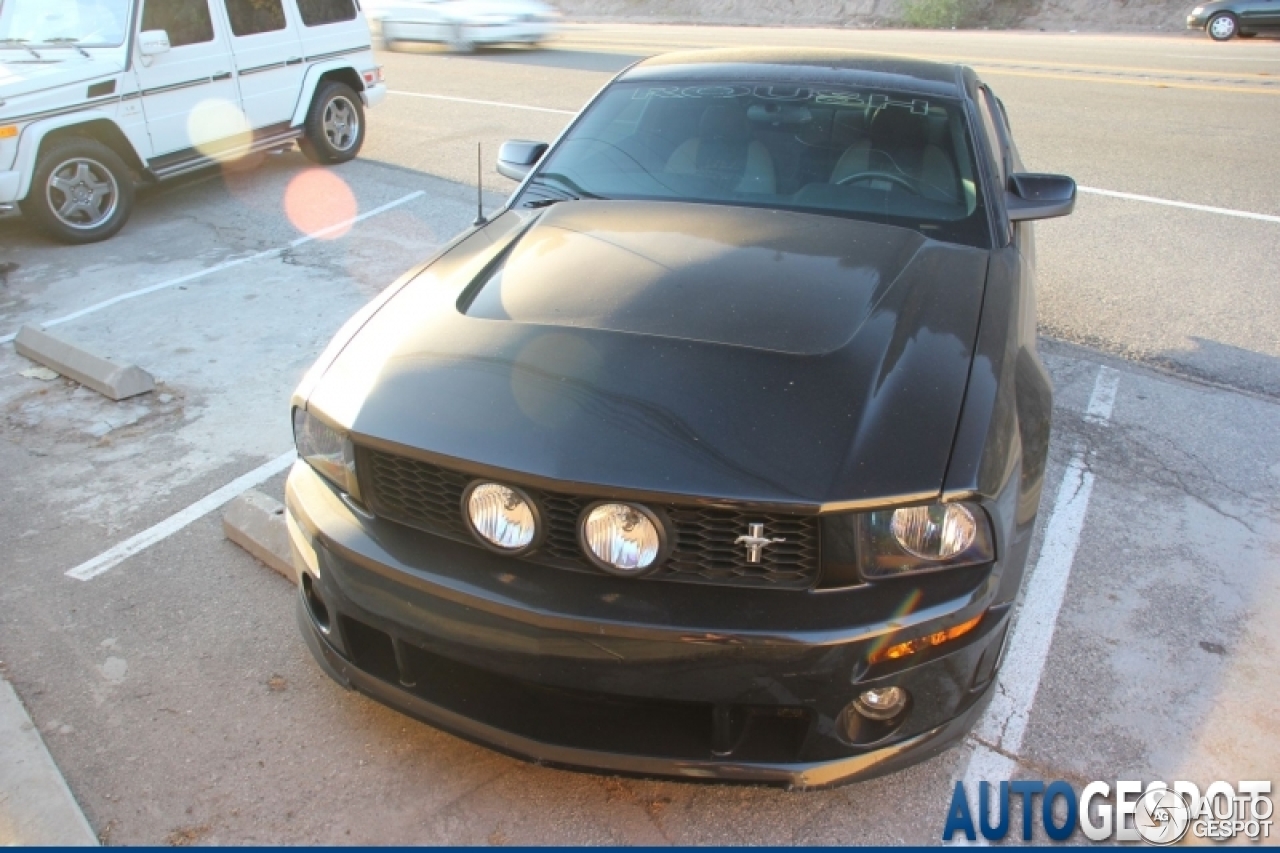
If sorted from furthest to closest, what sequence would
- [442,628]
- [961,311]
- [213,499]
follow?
[213,499] → [961,311] → [442,628]

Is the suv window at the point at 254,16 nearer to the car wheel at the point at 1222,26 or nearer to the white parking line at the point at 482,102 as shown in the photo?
the white parking line at the point at 482,102

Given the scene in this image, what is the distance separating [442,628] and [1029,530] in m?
1.40

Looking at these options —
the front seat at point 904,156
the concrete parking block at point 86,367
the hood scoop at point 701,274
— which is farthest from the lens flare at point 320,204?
the front seat at point 904,156

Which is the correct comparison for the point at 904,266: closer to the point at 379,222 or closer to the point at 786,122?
the point at 786,122

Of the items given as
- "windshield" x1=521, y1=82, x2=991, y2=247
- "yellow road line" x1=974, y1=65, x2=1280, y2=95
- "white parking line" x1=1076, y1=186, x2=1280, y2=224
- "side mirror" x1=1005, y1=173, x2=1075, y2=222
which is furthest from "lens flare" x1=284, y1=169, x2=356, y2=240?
"yellow road line" x1=974, y1=65, x2=1280, y2=95

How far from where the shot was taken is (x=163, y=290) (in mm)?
6281

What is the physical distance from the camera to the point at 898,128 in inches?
148

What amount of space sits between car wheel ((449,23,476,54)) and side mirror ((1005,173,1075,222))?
1485cm

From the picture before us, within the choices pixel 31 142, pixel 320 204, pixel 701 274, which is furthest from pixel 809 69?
pixel 31 142

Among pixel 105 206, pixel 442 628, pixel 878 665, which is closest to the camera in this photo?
pixel 878 665

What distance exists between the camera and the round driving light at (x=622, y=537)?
2227mm

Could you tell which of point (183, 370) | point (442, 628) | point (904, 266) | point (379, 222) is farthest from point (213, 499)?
point (379, 222)

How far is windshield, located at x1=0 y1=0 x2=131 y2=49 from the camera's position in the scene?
23.8ft

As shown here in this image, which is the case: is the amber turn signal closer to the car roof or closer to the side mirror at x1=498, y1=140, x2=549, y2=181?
the car roof
